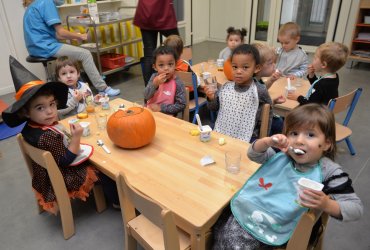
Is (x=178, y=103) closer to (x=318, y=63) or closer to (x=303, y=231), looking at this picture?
(x=318, y=63)

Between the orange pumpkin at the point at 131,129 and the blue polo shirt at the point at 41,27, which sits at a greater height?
the blue polo shirt at the point at 41,27

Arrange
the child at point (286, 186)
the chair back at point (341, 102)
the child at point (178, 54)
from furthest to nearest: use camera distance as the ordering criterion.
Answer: the child at point (178, 54)
the chair back at point (341, 102)
the child at point (286, 186)

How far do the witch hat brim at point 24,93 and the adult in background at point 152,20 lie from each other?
2.39 m

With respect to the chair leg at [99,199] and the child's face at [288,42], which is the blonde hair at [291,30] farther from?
the chair leg at [99,199]

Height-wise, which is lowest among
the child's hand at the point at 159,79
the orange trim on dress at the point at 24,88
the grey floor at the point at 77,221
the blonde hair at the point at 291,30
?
the grey floor at the point at 77,221

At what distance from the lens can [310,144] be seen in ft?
4.17

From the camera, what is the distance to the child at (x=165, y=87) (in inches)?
99.0

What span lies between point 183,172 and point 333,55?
1.72m

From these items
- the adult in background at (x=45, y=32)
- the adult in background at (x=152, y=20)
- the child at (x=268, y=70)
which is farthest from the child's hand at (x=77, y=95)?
the adult in background at (x=45, y=32)

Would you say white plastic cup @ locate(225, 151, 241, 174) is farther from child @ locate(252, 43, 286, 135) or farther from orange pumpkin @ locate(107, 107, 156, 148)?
child @ locate(252, 43, 286, 135)

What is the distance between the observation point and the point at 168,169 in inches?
63.1

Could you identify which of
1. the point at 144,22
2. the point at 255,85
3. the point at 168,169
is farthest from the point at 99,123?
the point at 144,22

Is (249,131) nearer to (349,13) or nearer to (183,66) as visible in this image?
(183,66)

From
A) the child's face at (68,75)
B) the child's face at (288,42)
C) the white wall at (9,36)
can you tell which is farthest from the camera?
the white wall at (9,36)
